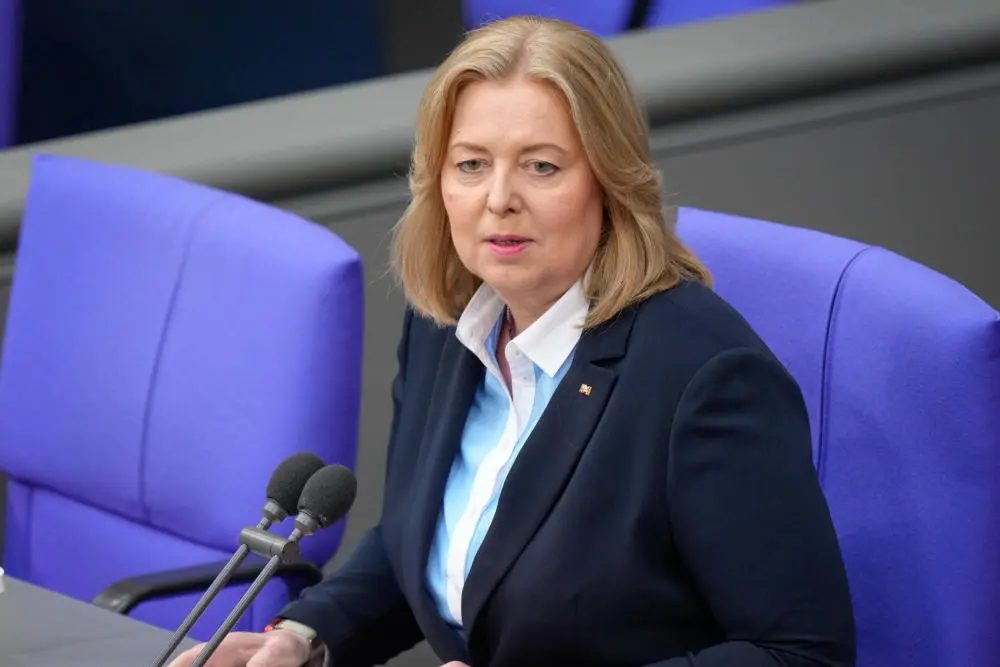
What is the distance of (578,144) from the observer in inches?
64.7

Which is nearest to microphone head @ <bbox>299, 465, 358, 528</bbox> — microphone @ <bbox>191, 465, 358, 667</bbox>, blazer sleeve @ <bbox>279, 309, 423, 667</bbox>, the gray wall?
microphone @ <bbox>191, 465, 358, 667</bbox>

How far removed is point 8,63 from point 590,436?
2.02m

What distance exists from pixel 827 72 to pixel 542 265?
1.68 metres

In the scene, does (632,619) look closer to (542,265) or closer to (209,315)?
(542,265)

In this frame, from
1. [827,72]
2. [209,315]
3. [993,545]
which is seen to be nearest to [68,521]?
[209,315]

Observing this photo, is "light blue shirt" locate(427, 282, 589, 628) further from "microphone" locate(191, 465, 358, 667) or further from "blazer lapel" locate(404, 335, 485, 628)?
"microphone" locate(191, 465, 358, 667)

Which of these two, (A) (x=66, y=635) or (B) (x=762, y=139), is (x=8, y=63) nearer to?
(B) (x=762, y=139)

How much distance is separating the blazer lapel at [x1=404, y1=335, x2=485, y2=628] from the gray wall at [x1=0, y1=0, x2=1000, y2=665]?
1.30 metres

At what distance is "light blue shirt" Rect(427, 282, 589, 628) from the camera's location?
172cm

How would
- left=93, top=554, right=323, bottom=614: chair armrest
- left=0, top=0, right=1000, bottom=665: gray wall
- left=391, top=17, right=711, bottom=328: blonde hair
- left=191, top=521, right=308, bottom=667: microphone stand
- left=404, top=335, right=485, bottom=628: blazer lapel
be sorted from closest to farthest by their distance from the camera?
left=191, top=521, right=308, bottom=667: microphone stand → left=391, top=17, right=711, bottom=328: blonde hair → left=404, top=335, right=485, bottom=628: blazer lapel → left=93, top=554, right=323, bottom=614: chair armrest → left=0, top=0, right=1000, bottom=665: gray wall

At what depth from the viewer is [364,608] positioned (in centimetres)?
191

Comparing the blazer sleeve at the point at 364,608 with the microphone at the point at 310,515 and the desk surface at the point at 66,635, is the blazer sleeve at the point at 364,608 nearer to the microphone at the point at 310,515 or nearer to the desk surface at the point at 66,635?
the desk surface at the point at 66,635

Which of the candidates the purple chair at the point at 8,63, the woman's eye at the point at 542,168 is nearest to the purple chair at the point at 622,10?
the purple chair at the point at 8,63

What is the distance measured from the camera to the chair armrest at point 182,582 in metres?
1.98
